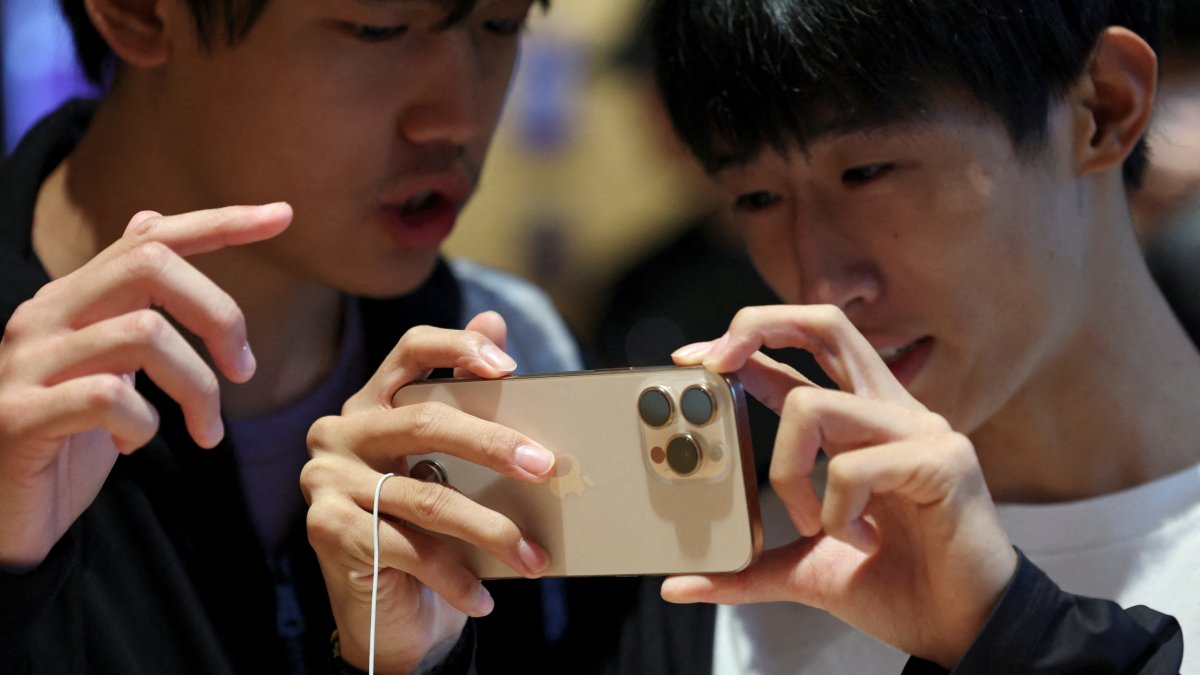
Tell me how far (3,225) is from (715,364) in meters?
0.68

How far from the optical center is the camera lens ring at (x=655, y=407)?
750mm

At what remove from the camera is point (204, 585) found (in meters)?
1.04

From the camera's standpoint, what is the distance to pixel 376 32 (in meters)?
1.05

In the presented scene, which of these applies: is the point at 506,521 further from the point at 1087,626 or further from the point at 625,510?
the point at 1087,626

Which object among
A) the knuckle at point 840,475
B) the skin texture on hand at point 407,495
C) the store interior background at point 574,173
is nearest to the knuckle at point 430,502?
the skin texture on hand at point 407,495

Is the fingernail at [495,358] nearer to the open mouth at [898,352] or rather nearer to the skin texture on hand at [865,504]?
the skin texture on hand at [865,504]

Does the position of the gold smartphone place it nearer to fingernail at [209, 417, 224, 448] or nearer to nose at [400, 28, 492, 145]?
fingernail at [209, 417, 224, 448]

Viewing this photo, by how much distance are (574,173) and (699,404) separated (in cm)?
174

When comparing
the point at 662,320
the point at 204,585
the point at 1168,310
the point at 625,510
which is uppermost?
the point at 625,510

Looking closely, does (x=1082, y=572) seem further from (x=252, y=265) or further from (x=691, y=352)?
(x=252, y=265)

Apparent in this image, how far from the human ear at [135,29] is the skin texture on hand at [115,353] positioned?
0.40 meters

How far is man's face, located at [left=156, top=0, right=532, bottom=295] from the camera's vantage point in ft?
3.44

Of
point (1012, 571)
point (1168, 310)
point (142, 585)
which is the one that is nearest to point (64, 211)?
point (142, 585)

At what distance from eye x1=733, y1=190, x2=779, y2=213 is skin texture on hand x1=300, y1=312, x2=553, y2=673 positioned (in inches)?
11.0
